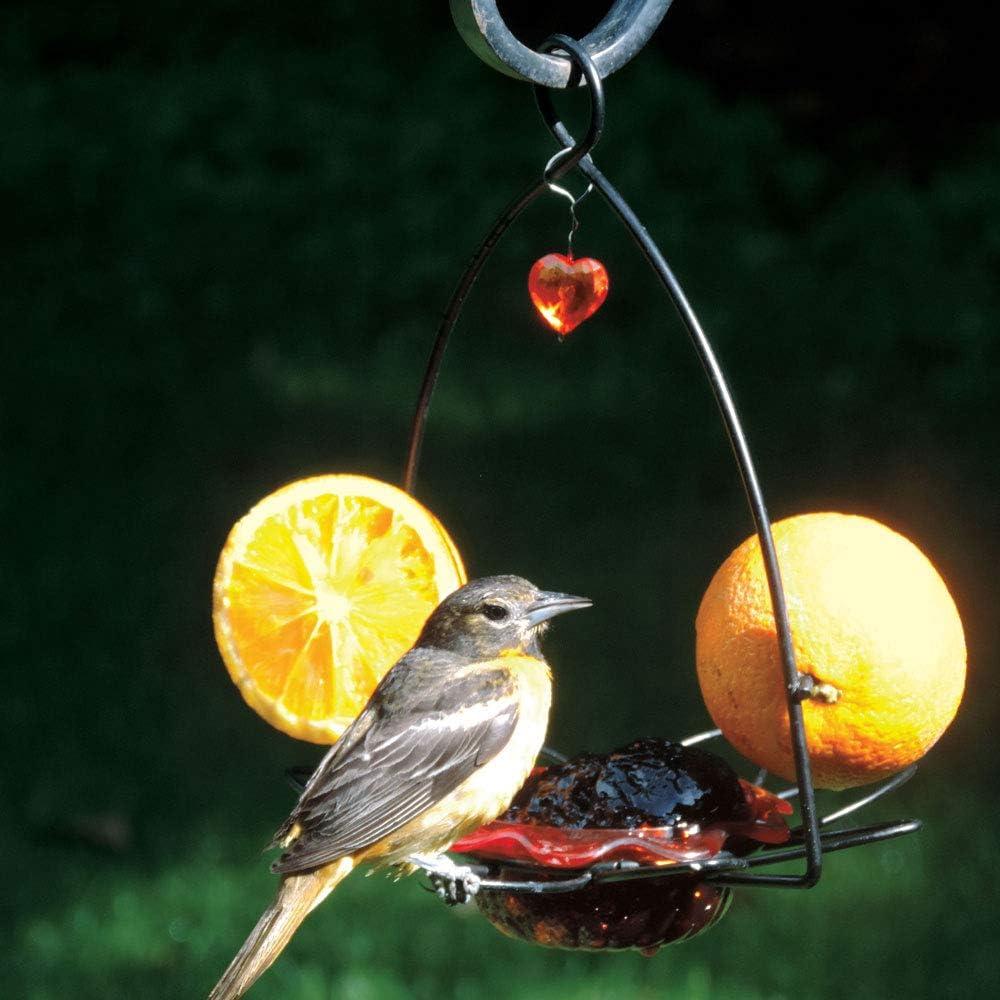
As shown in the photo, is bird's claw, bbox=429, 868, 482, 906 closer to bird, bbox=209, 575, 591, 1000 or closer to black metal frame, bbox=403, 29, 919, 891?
bird, bbox=209, 575, 591, 1000

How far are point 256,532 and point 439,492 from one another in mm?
2900

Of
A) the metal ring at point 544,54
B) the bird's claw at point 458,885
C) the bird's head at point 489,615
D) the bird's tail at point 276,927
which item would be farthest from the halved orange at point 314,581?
the metal ring at point 544,54

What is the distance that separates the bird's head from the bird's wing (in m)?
0.04

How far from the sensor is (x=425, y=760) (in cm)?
295

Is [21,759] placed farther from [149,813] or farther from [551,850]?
[551,850]

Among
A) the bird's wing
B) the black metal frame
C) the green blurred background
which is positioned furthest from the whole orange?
the green blurred background

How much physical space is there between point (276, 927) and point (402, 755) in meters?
0.34

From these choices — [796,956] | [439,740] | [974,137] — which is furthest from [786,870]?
[974,137]

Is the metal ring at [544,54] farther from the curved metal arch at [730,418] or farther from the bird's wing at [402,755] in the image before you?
the bird's wing at [402,755]

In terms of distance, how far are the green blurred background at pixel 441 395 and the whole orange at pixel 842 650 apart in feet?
5.35

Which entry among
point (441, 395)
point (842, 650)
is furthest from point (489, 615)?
point (441, 395)

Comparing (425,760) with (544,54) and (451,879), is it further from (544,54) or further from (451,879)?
(544,54)

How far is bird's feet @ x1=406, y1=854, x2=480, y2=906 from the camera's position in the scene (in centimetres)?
284

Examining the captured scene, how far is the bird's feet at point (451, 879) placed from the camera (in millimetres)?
2836
